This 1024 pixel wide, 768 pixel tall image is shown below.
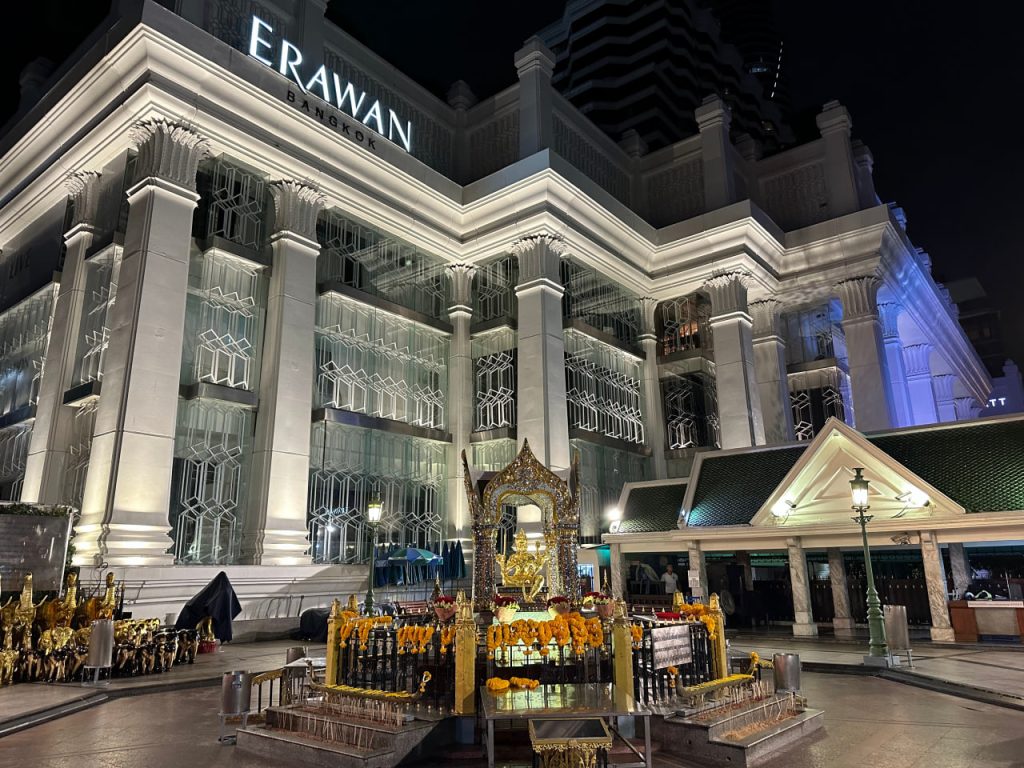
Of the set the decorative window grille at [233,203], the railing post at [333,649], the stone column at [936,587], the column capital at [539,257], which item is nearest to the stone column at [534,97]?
the column capital at [539,257]

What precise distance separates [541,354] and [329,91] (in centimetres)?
1369

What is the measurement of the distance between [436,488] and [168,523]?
12.9m

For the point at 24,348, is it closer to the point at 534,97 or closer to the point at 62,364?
the point at 62,364

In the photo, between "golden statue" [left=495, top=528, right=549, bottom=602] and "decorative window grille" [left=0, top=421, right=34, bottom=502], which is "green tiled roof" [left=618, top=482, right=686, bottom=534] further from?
"decorative window grille" [left=0, top=421, right=34, bottom=502]

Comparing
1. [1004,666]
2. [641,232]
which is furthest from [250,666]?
[641,232]

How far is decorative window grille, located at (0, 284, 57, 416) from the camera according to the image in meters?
29.6

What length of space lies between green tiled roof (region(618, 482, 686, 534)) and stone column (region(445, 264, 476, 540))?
8.27 meters

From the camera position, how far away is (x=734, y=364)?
116ft

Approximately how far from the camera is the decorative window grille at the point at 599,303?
34750mm

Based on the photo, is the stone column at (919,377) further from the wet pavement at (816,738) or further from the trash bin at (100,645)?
the trash bin at (100,645)

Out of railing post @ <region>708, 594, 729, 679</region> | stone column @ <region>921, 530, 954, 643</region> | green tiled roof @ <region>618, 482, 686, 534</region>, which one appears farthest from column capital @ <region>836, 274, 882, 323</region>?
railing post @ <region>708, 594, 729, 679</region>

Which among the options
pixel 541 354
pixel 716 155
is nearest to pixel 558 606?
pixel 541 354

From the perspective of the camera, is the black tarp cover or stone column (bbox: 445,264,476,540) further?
stone column (bbox: 445,264,476,540)

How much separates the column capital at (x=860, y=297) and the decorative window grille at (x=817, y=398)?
177 inches
